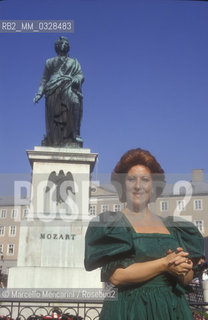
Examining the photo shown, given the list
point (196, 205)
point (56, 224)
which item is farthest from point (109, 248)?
point (56, 224)

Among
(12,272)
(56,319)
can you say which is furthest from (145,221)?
(12,272)

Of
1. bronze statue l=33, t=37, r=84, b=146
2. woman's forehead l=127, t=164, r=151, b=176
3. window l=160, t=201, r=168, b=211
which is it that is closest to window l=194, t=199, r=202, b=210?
window l=160, t=201, r=168, b=211

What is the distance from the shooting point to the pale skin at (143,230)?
214 cm

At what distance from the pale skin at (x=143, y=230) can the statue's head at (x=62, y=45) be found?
33.2 feet

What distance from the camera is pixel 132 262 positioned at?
2262 millimetres

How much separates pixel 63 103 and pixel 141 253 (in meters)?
9.53

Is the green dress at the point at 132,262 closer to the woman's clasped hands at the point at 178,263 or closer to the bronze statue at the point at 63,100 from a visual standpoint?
the woman's clasped hands at the point at 178,263

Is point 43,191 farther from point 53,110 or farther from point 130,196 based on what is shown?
point 130,196

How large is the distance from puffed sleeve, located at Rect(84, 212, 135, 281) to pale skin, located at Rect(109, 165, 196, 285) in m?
0.06

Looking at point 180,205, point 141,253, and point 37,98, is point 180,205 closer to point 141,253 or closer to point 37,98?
point 141,253

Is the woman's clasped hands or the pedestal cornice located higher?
the pedestal cornice

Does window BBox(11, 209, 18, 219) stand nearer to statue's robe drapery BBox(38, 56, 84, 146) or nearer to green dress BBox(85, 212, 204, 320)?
statue's robe drapery BBox(38, 56, 84, 146)

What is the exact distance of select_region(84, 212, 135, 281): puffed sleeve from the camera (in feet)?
7.35

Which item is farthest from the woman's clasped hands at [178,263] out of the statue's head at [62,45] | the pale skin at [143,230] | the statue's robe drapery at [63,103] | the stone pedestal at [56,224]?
the statue's head at [62,45]
